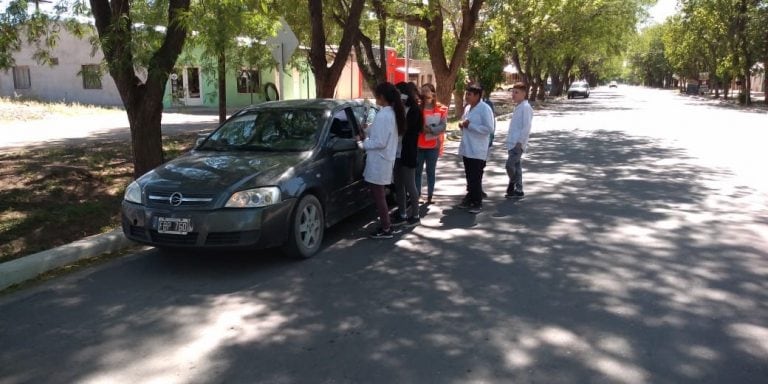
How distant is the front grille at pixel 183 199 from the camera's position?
17.6ft

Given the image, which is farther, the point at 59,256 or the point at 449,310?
the point at 59,256

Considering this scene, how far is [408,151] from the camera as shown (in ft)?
23.0

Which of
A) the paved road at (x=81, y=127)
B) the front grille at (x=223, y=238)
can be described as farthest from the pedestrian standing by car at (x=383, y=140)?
the paved road at (x=81, y=127)

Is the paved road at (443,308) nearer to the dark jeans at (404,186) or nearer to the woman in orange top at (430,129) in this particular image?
the dark jeans at (404,186)

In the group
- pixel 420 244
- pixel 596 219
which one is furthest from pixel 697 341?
pixel 596 219

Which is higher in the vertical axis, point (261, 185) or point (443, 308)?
point (261, 185)

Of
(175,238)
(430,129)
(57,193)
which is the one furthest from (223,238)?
(57,193)

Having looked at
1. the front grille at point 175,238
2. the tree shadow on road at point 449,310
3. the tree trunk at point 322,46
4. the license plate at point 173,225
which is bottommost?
the tree shadow on road at point 449,310

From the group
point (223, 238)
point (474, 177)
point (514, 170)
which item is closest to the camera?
point (223, 238)

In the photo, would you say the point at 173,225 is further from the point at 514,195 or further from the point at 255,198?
the point at 514,195

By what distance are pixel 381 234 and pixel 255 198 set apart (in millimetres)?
1705

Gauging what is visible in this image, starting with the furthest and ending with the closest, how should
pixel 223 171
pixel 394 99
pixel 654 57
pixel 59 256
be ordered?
pixel 654 57 → pixel 394 99 → pixel 59 256 → pixel 223 171

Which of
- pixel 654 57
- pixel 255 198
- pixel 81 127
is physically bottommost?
pixel 255 198

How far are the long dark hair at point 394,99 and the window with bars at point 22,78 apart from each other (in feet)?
103
